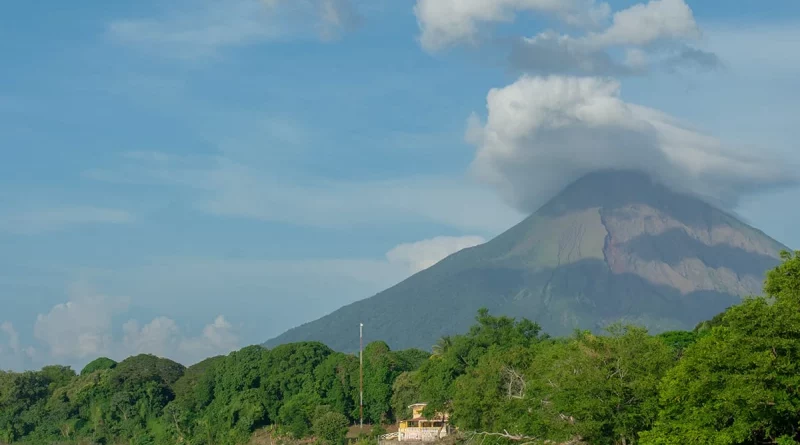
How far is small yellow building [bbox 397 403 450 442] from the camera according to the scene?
284ft

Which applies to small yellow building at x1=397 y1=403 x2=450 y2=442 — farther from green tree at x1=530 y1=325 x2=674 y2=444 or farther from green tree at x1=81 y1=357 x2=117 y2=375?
green tree at x1=81 y1=357 x2=117 y2=375

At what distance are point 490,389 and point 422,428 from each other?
17.6m

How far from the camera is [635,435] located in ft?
187

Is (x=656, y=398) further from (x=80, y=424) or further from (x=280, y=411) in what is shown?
(x=80, y=424)

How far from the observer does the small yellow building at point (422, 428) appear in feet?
284

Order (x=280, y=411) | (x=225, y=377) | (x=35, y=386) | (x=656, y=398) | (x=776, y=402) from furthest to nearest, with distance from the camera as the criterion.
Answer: (x=35, y=386) → (x=225, y=377) → (x=280, y=411) → (x=656, y=398) → (x=776, y=402)

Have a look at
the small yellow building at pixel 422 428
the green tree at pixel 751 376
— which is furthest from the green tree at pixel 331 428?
the green tree at pixel 751 376

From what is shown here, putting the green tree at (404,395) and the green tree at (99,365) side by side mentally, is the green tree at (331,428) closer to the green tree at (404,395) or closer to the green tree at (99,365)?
the green tree at (404,395)

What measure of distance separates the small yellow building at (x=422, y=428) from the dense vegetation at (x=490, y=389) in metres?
2.11

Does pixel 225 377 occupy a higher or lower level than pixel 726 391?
higher

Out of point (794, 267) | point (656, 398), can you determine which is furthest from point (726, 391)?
point (656, 398)

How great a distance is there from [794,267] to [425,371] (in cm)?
4879

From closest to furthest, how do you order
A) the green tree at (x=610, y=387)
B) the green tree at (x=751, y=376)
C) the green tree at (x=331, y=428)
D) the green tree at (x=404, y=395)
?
the green tree at (x=751, y=376) → the green tree at (x=610, y=387) → the green tree at (x=331, y=428) → the green tree at (x=404, y=395)

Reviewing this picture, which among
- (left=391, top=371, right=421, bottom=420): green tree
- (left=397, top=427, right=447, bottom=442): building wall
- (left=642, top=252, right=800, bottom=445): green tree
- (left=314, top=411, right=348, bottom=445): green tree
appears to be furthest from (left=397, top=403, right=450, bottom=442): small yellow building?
(left=642, top=252, right=800, bottom=445): green tree
